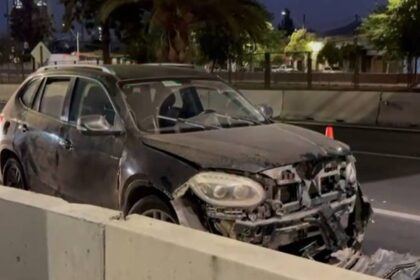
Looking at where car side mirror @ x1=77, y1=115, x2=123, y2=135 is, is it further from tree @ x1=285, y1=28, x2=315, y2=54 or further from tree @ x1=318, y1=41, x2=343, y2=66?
tree @ x1=285, y1=28, x2=315, y2=54

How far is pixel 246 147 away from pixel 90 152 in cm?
156

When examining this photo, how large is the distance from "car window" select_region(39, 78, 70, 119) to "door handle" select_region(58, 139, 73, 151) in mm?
351

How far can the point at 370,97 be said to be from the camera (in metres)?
18.8

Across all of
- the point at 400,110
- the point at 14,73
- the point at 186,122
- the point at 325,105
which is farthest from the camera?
the point at 14,73

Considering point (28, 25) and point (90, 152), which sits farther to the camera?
point (28, 25)

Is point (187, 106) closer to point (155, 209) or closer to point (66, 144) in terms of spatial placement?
point (66, 144)

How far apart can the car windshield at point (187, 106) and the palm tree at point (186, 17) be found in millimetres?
16670

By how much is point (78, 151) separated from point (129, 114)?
0.67 m

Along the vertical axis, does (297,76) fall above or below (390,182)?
above

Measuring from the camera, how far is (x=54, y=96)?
6.91m

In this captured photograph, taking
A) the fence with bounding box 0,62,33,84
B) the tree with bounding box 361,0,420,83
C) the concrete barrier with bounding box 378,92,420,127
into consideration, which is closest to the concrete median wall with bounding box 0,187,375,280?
the concrete barrier with bounding box 378,92,420,127

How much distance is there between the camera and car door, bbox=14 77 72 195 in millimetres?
6492

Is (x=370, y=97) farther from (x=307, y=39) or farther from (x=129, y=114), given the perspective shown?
(x=307, y=39)

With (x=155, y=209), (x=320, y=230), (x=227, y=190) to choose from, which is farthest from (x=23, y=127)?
(x=320, y=230)
